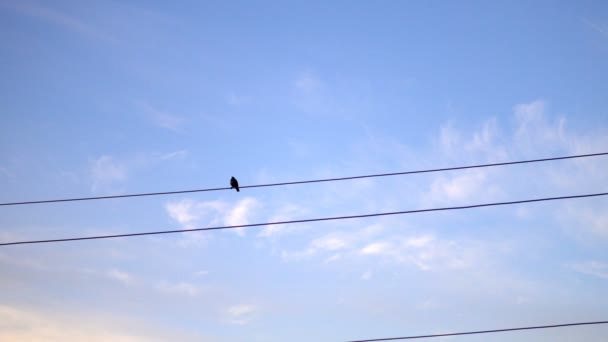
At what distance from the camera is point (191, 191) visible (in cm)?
1565

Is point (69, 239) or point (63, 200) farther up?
point (63, 200)

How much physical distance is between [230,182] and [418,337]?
47.3ft

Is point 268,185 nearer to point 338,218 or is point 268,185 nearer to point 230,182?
point 338,218

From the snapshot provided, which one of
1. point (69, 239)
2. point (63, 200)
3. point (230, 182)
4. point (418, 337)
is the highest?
point (230, 182)

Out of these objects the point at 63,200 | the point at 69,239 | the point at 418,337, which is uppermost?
the point at 63,200

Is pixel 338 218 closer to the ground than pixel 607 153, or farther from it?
closer to the ground

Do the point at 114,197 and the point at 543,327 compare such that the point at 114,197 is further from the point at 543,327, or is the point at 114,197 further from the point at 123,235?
the point at 543,327

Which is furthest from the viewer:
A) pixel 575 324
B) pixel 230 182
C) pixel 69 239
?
pixel 230 182

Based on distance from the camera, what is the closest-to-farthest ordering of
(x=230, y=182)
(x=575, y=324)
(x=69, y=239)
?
(x=575, y=324), (x=69, y=239), (x=230, y=182)

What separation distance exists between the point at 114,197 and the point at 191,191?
227cm

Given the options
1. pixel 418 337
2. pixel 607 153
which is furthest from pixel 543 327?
pixel 607 153

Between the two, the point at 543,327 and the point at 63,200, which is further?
the point at 63,200

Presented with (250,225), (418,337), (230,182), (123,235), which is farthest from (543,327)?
(230,182)

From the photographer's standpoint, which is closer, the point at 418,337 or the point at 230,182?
the point at 418,337
